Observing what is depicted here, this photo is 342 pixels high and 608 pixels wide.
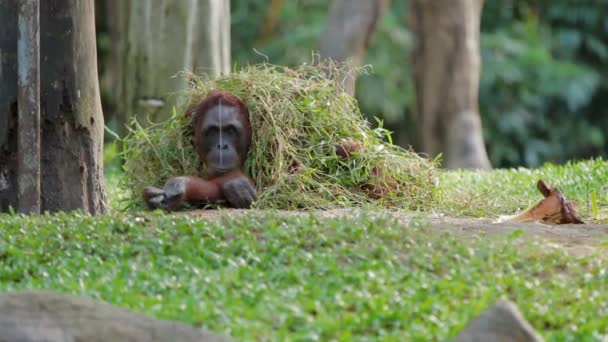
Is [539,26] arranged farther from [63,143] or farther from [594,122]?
[63,143]

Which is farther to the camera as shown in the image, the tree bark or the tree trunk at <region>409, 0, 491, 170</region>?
the tree trunk at <region>409, 0, 491, 170</region>

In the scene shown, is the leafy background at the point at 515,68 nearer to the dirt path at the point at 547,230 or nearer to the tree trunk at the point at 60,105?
the tree trunk at the point at 60,105

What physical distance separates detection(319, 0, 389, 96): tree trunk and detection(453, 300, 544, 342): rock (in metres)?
10.1

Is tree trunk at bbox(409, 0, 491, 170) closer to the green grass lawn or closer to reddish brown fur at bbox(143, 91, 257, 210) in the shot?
reddish brown fur at bbox(143, 91, 257, 210)

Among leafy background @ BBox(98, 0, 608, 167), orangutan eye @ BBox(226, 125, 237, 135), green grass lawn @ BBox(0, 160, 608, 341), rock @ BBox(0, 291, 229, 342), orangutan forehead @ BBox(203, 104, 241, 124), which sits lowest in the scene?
leafy background @ BBox(98, 0, 608, 167)

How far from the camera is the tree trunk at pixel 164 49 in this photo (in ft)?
30.5

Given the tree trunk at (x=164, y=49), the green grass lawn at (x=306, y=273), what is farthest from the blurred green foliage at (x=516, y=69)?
the green grass lawn at (x=306, y=273)

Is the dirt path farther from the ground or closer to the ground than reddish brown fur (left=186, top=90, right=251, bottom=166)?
closer to the ground

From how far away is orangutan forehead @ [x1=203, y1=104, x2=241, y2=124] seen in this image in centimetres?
645

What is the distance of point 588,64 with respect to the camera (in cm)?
2103

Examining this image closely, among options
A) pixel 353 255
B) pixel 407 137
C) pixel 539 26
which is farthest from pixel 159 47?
pixel 539 26

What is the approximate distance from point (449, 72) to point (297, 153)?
25.7 feet

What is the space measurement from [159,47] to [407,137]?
Result: 11483mm

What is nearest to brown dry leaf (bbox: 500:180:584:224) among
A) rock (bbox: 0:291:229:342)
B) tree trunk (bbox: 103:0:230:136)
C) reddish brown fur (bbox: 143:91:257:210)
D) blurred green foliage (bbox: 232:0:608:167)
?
reddish brown fur (bbox: 143:91:257:210)
